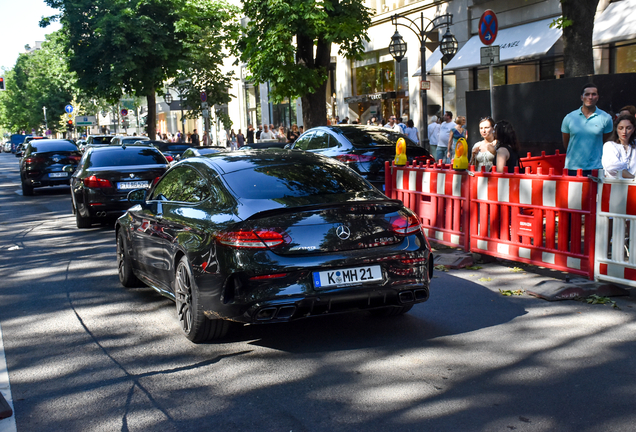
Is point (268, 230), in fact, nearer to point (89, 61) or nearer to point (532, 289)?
point (532, 289)

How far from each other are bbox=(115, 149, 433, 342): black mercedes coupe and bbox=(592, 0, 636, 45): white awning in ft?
51.0

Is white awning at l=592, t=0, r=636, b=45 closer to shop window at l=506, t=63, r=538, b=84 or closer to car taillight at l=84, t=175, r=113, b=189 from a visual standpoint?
shop window at l=506, t=63, r=538, b=84

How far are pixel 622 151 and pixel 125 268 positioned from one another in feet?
18.2

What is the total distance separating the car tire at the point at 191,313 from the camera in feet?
18.4

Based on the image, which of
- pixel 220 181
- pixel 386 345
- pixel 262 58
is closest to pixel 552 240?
pixel 386 345

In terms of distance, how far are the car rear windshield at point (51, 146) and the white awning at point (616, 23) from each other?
15.8m

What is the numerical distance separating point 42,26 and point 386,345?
39529mm

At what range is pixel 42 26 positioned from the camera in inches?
1585

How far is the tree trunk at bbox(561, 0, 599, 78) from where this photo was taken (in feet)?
44.8

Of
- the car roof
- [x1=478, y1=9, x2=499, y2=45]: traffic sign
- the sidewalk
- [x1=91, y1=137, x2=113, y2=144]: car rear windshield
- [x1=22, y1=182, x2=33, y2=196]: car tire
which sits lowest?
[x1=22, y1=182, x2=33, y2=196]: car tire

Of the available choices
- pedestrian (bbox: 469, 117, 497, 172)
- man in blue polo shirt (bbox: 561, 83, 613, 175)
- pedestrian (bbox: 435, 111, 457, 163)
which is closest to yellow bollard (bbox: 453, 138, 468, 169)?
pedestrian (bbox: 469, 117, 497, 172)

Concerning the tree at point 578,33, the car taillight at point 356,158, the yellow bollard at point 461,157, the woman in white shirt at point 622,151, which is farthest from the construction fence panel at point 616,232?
the tree at point 578,33

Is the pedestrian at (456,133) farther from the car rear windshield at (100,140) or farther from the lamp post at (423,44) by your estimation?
the car rear windshield at (100,140)

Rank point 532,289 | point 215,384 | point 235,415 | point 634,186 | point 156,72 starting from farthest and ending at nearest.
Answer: point 156,72 → point 532,289 → point 634,186 → point 215,384 → point 235,415
